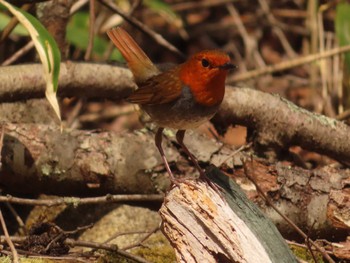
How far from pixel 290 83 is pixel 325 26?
2.55ft

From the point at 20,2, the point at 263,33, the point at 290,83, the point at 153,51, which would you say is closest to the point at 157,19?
the point at 153,51

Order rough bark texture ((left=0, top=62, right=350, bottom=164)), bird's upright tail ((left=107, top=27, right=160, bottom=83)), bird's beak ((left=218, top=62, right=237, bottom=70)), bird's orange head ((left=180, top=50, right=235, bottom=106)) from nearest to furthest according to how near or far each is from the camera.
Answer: bird's beak ((left=218, top=62, right=237, bottom=70)), bird's orange head ((left=180, top=50, right=235, bottom=106)), bird's upright tail ((left=107, top=27, right=160, bottom=83)), rough bark texture ((left=0, top=62, right=350, bottom=164))

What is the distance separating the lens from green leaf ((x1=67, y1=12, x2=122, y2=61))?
5641 millimetres

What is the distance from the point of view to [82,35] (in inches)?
226

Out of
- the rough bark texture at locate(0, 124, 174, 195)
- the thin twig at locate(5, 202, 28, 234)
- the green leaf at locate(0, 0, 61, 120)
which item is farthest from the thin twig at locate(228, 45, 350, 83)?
the green leaf at locate(0, 0, 61, 120)

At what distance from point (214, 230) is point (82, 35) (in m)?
2.95

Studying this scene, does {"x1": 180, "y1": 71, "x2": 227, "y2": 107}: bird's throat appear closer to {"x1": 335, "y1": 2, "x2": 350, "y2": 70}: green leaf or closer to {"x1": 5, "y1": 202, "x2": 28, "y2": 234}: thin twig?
{"x1": 5, "y1": 202, "x2": 28, "y2": 234}: thin twig

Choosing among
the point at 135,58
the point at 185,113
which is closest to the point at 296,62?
the point at 135,58

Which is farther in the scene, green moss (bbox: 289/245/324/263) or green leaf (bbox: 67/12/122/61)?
green leaf (bbox: 67/12/122/61)

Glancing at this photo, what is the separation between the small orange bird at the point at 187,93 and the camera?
377cm

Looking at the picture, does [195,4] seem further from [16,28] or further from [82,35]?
[16,28]

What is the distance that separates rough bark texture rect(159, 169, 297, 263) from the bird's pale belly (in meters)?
0.52

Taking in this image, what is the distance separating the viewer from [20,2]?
4141 mm

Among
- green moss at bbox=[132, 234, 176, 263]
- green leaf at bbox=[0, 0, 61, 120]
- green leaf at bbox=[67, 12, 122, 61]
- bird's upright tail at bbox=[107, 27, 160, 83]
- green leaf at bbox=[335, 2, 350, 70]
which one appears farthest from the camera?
green leaf at bbox=[67, 12, 122, 61]
